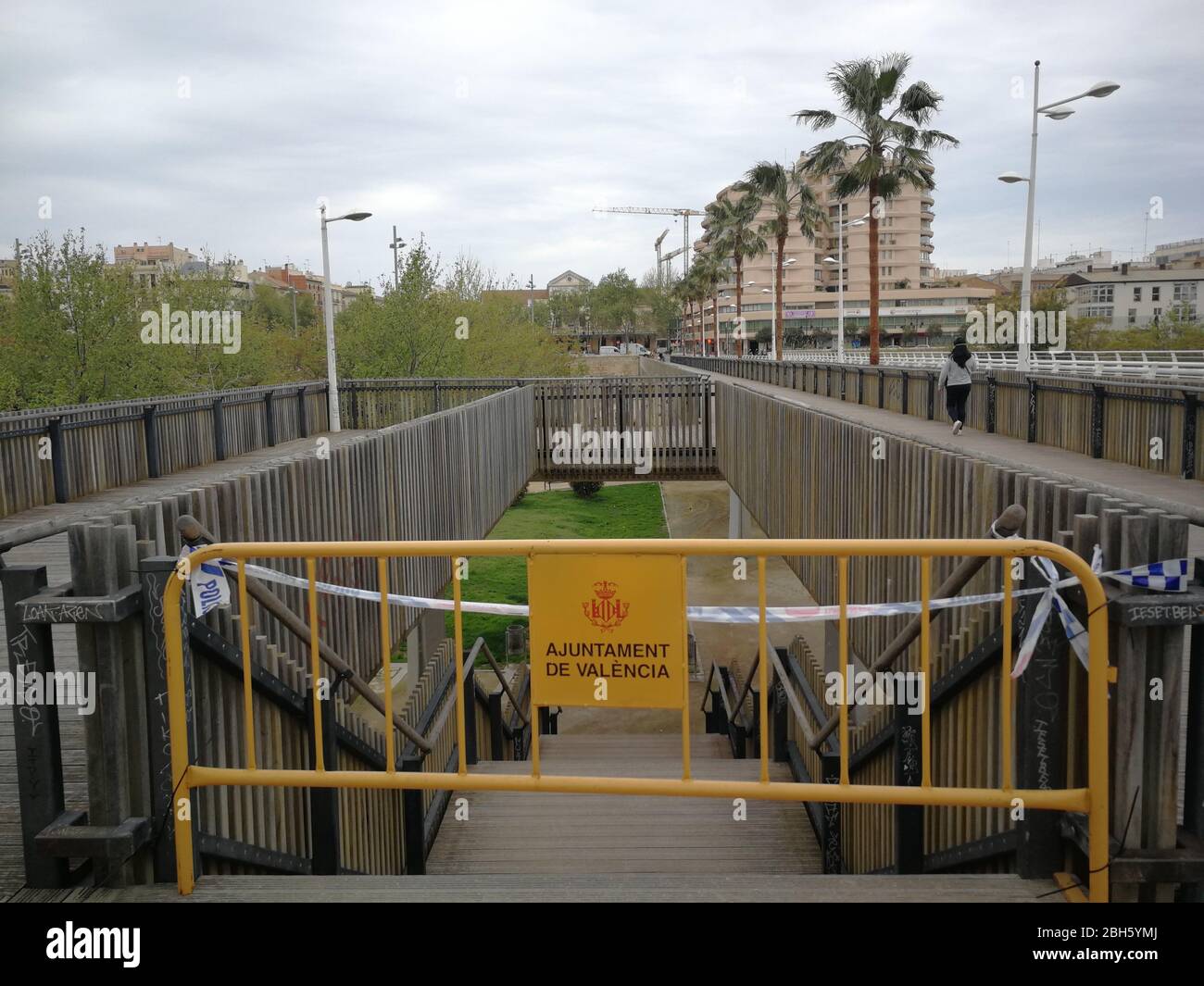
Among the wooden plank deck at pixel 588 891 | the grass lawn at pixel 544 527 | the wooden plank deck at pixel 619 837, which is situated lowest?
the grass lawn at pixel 544 527

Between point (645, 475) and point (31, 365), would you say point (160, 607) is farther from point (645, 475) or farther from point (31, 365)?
point (31, 365)

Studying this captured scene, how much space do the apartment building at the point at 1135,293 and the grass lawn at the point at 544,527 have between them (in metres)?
77.1

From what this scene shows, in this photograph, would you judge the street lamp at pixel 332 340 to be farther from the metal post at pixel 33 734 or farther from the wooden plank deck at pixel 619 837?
the metal post at pixel 33 734

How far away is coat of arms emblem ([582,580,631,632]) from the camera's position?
388 centimetres

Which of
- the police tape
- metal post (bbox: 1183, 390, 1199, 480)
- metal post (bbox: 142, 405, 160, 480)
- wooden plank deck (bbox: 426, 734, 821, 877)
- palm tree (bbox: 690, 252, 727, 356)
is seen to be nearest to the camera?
the police tape

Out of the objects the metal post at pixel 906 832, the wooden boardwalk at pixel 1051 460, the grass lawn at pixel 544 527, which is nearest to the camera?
the metal post at pixel 906 832

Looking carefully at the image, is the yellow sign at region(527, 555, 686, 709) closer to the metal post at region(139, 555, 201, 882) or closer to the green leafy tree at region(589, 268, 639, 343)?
the metal post at region(139, 555, 201, 882)

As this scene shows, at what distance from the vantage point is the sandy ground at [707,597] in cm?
1962

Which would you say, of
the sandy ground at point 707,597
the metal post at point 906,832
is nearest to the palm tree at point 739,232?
the sandy ground at point 707,597

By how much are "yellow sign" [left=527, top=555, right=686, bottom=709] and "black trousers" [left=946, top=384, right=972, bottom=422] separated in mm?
17055

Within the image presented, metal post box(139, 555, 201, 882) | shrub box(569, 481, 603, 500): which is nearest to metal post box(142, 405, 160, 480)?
metal post box(139, 555, 201, 882)

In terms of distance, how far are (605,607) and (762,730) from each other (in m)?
0.76

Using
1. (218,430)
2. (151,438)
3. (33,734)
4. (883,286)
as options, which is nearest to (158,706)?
(33,734)
